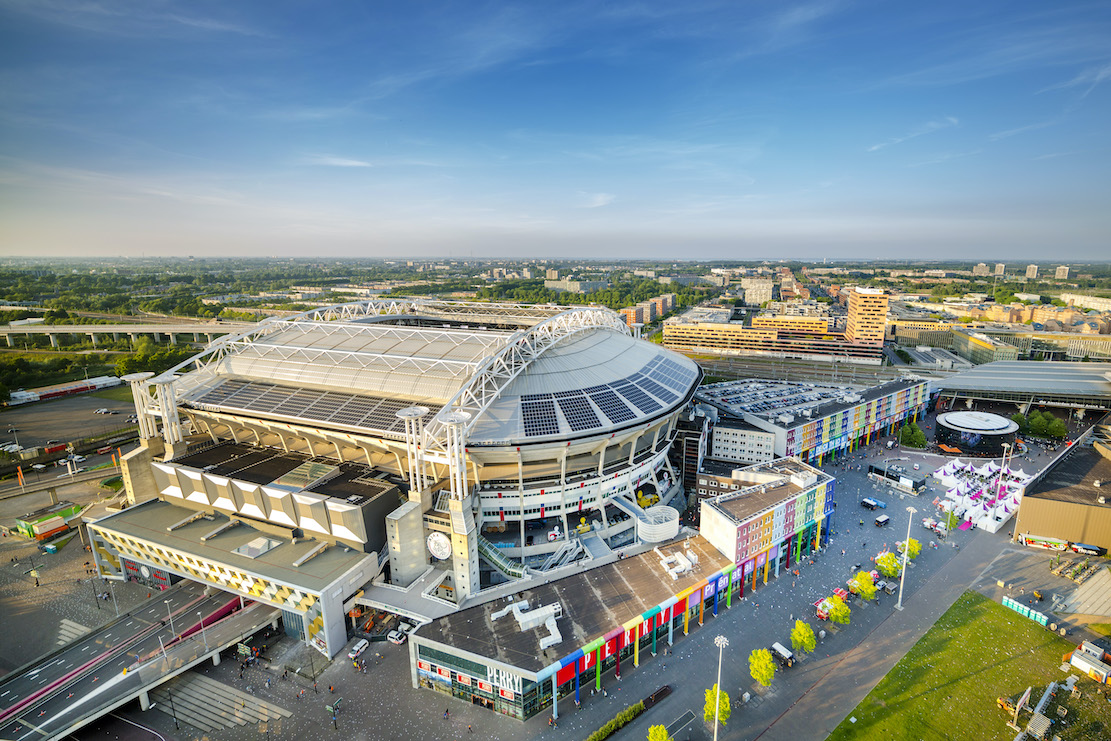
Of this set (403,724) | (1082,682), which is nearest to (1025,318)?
(1082,682)

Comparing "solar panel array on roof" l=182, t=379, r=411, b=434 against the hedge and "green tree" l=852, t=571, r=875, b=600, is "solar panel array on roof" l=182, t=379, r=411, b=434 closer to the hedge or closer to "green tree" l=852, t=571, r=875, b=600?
the hedge

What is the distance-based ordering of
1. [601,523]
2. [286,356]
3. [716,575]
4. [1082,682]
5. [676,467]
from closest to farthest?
[1082,682] → [716,575] → [601,523] → [286,356] → [676,467]

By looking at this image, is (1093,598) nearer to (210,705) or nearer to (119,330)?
(210,705)

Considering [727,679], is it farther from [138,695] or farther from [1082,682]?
[138,695]

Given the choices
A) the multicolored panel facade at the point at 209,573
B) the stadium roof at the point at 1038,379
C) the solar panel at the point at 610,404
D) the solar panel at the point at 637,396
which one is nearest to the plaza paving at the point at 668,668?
the multicolored panel facade at the point at 209,573

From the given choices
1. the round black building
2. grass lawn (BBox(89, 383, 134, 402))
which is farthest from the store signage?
grass lawn (BBox(89, 383, 134, 402))

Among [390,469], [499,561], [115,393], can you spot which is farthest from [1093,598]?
[115,393]

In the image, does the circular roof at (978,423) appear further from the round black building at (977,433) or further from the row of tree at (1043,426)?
the row of tree at (1043,426)
